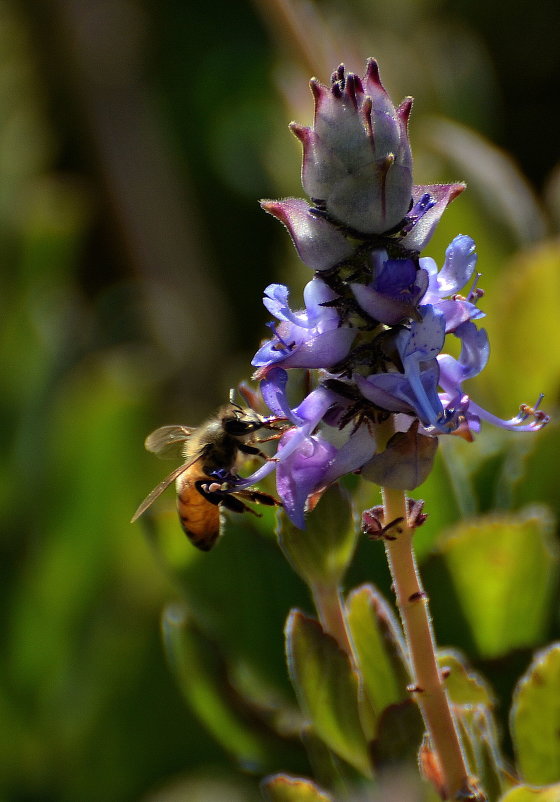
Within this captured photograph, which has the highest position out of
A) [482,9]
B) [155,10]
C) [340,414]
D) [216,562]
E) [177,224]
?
[155,10]

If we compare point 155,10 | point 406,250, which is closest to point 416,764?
point 406,250

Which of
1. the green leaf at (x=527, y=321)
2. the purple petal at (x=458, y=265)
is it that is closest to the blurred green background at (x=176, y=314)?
the green leaf at (x=527, y=321)

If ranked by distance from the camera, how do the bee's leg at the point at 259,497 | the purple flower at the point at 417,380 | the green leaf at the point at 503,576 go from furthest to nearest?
1. the green leaf at the point at 503,576
2. the bee's leg at the point at 259,497
3. the purple flower at the point at 417,380

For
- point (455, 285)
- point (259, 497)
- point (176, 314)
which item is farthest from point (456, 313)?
point (176, 314)

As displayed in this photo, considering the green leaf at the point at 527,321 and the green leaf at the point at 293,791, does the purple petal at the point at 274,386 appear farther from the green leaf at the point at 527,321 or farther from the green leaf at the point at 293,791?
the green leaf at the point at 527,321

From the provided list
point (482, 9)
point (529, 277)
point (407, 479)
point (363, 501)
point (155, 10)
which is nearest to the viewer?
point (407, 479)

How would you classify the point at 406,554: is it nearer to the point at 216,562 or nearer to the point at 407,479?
the point at 407,479
